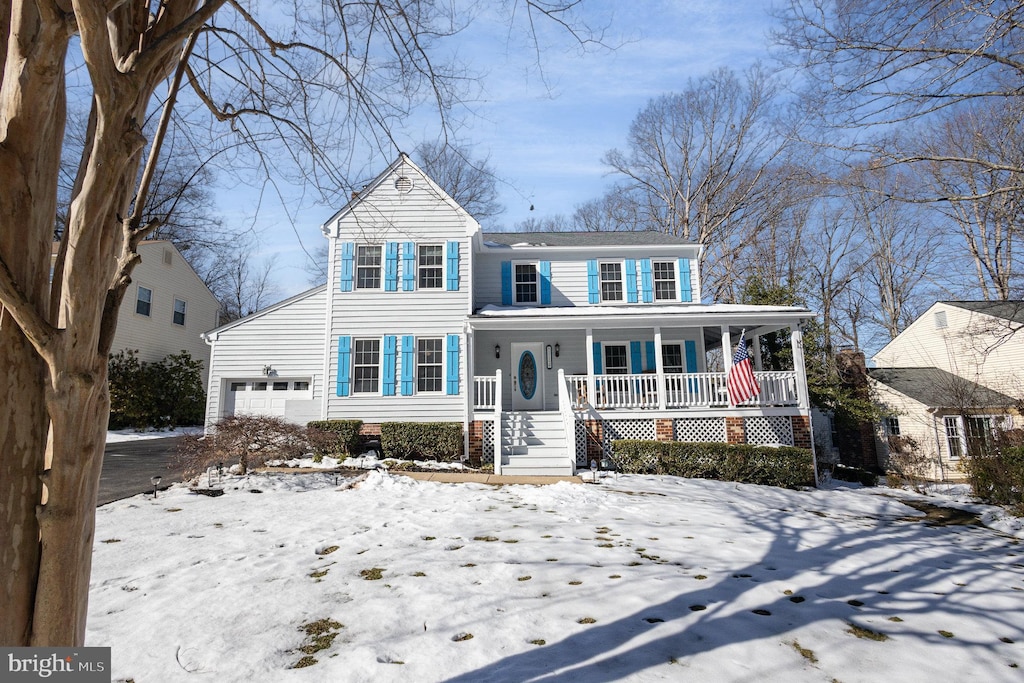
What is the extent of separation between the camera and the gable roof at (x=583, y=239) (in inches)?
615

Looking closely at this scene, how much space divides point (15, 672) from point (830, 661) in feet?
12.9

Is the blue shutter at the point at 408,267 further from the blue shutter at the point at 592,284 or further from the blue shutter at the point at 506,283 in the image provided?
the blue shutter at the point at 592,284

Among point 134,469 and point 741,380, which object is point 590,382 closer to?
point 741,380

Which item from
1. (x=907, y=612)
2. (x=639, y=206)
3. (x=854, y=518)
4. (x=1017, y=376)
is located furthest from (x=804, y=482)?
(x=639, y=206)

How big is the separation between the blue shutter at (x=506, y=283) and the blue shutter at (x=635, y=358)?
3734mm

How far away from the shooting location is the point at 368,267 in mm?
13789

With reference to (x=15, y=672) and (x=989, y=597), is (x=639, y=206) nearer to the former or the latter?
(x=989, y=597)

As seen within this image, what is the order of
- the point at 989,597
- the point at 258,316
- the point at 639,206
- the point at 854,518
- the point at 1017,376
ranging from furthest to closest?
the point at 639,206 < the point at 1017,376 < the point at 258,316 < the point at 854,518 < the point at 989,597

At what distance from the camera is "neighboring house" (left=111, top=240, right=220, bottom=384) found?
1842 centimetres

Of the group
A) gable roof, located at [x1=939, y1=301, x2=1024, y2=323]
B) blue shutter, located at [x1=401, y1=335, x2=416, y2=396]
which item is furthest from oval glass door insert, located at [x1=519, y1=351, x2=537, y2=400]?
gable roof, located at [x1=939, y1=301, x2=1024, y2=323]

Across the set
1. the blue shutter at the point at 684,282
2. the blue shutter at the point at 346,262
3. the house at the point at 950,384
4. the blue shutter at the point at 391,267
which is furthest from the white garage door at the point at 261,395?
the house at the point at 950,384

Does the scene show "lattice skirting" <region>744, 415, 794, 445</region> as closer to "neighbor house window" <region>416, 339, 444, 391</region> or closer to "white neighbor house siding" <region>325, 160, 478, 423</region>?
"white neighbor house siding" <region>325, 160, 478, 423</region>

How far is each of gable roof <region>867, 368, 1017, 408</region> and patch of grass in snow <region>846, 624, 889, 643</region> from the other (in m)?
15.6

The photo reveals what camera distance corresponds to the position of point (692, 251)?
15.3 metres
